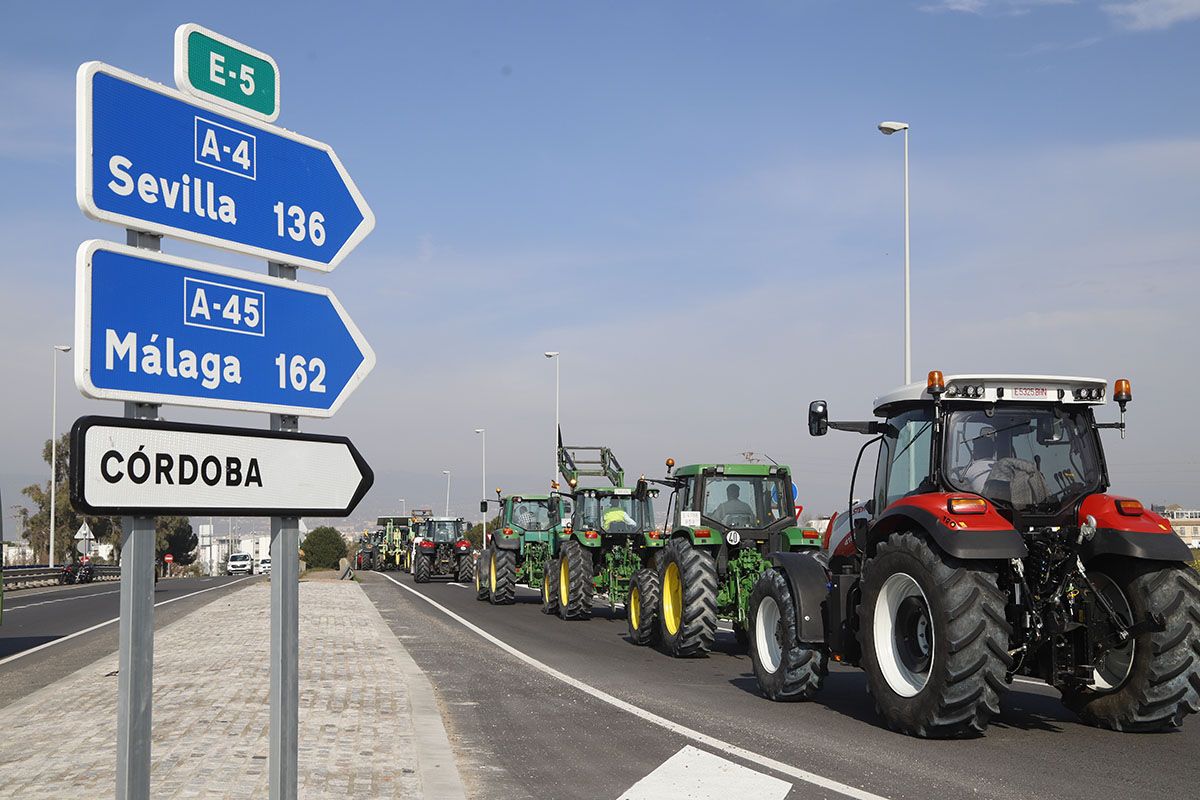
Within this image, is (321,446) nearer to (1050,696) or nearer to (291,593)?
(291,593)

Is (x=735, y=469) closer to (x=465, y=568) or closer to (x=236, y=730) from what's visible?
(x=236, y=730)

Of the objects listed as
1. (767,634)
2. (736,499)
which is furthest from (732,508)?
(767,634)

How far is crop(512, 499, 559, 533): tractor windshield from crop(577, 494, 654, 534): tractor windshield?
17.4 ft

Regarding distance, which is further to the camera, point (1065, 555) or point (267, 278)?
point (1065, 555)

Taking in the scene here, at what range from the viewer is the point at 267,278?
3.82 metres

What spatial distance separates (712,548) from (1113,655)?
22.2 ft

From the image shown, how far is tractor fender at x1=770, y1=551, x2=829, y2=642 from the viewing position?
32.1 feet

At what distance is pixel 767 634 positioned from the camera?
10.8m

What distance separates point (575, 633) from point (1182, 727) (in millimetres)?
11006

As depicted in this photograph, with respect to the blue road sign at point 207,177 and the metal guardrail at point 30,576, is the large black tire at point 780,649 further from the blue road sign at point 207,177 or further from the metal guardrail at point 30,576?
the metal guardrail at point 30,576

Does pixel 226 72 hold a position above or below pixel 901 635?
above

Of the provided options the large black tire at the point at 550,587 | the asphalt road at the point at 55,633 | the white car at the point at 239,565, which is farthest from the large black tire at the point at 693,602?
the white car at the point at 239,565

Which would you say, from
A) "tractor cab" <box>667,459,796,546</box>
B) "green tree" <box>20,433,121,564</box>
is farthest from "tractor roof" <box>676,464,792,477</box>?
"green tree" <box>20,433,121,564</box>

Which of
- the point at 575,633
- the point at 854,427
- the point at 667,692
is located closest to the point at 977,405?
the point at 854,427
